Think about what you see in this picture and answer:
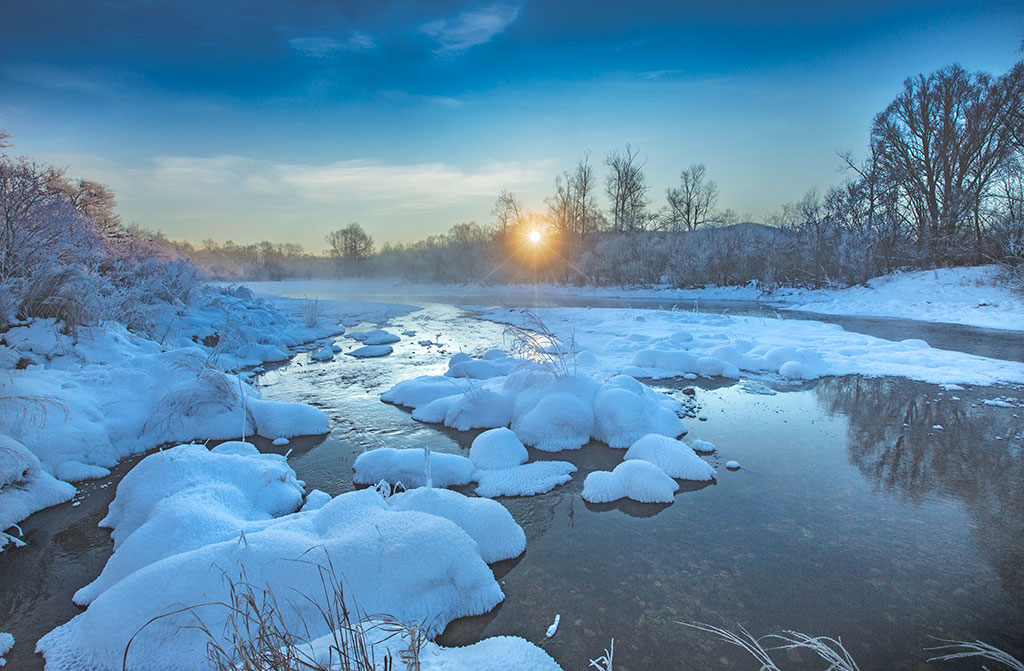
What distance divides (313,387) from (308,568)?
6.11 meters

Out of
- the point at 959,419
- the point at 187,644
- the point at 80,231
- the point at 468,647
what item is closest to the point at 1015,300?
the point at 959,419

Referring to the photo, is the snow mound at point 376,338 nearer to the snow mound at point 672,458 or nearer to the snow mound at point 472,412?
the snow mound at point 472,412

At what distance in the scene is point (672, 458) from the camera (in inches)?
182

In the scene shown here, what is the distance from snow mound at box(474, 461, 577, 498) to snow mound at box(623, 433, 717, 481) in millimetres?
755

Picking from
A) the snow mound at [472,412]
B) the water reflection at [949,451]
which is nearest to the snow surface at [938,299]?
the water reflection at [949,451]

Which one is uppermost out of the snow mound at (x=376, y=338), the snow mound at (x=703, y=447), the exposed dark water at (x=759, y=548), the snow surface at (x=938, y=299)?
the snow surface at (x=938, y=299)

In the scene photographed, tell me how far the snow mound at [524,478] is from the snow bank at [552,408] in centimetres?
58

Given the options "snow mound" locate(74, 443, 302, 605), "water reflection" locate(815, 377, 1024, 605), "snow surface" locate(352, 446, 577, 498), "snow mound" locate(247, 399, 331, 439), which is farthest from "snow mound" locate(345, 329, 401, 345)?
"water reflection" locate(815, 377, 1024, 605)

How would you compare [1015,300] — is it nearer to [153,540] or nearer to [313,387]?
[313,387]

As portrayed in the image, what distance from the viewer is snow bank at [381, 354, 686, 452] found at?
5520 millimetres

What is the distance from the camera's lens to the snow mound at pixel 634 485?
4.12 meters

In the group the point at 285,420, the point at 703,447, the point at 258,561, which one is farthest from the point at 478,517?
the point at 285,420

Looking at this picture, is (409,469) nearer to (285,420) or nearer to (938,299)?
(285,420)

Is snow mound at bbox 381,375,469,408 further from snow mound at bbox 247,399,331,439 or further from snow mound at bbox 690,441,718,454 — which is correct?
snow mound at bbox 690,441,718,454
